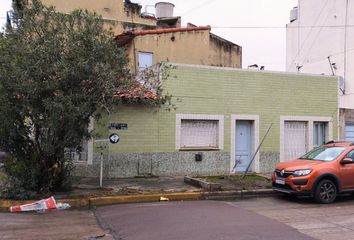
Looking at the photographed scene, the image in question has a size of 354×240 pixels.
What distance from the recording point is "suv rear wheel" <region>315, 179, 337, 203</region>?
1205cm

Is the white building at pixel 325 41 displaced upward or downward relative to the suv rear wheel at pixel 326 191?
upward

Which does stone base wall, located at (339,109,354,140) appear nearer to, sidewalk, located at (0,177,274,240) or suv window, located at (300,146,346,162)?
suv window, located at (300,146,346,162)

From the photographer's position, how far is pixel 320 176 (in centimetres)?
1209

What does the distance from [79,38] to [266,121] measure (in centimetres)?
900

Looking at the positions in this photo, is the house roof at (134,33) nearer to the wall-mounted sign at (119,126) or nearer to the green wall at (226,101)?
the green wall at (226,101)

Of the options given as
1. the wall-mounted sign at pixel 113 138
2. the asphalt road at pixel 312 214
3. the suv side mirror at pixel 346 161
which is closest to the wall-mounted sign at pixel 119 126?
the wall-mounted sign at pixel 113 138

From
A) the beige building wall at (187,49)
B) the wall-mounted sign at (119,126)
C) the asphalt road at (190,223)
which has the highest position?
the beige building wall at (187,49)

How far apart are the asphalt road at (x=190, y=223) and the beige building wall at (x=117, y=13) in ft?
56.7

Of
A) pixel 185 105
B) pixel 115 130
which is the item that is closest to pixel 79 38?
pixel 115 130

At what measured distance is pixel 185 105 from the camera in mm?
16891

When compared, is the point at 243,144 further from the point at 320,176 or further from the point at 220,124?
the point at 320,176

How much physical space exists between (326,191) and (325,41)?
1907 centimetres

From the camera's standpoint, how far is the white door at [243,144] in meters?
17.9

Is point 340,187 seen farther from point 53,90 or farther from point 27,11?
point 27,11
